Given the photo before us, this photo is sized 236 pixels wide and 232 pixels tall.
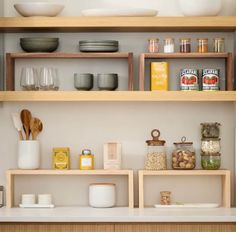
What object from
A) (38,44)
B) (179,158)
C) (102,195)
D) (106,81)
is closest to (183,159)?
(179,158)

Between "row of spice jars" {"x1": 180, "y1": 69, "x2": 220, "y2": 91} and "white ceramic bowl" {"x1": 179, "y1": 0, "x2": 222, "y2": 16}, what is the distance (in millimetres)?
333

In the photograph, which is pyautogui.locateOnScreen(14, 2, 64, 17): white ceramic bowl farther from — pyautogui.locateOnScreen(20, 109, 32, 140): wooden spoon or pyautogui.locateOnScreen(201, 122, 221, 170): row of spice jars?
pyautogui.locateOnScreen(201, 122, 221, 170): row of spice jars

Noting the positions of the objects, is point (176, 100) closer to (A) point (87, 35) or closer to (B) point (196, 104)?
(B) point (196, 104)

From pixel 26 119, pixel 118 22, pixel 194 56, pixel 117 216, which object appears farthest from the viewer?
pixel 26 119

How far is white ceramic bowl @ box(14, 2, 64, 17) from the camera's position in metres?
3.99

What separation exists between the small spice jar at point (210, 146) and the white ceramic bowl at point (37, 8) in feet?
3.87

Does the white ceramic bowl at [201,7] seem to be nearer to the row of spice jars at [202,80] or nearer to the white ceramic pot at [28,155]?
the row of spice jars at [202,80]

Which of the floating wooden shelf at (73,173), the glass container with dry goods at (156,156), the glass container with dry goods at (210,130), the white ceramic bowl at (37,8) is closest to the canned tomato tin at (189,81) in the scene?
the glass container with dry goods at (210,130)

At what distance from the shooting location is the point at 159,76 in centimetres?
408

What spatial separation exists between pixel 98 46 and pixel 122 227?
1055mm

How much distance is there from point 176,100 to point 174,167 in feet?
1.35

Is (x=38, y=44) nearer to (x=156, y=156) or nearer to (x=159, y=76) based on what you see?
(x=159, y=76)

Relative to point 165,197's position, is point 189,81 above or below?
above

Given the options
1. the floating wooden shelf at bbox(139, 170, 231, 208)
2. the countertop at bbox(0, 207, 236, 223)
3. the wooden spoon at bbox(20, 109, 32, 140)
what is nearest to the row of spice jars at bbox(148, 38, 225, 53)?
the floating wooden shelf at bbox(139, 170, 231, 208)
